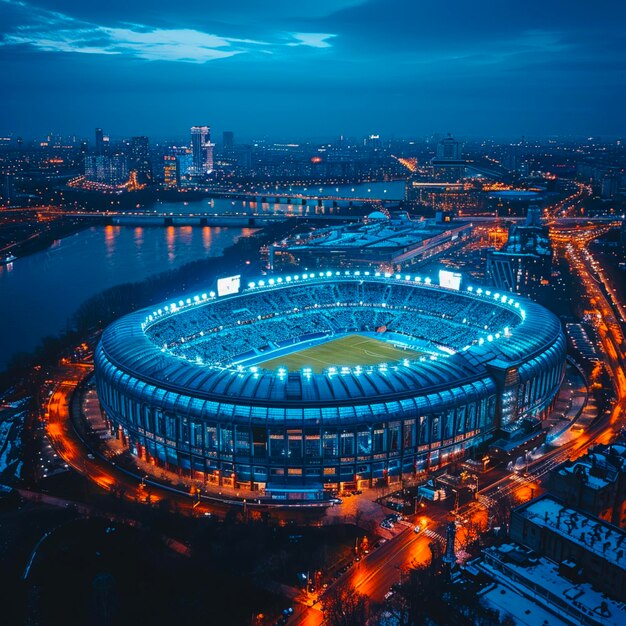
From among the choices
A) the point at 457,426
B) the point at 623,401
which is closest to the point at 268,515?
the point at 457,426

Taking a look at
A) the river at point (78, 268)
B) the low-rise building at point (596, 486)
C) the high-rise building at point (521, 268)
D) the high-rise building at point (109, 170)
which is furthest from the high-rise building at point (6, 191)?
the low-rise building at point (596, 486)

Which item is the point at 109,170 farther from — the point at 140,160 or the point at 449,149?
the point at 449,149

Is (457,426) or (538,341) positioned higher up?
(538,341)

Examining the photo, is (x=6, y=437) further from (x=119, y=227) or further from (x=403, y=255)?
(x=119, y=227)

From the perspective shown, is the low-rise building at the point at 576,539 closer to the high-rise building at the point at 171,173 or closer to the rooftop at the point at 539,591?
the rooftop at the point at 539,591

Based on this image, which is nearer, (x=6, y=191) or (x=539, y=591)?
(x=539, y=591)

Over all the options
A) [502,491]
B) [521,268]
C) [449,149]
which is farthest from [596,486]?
[449,149]
